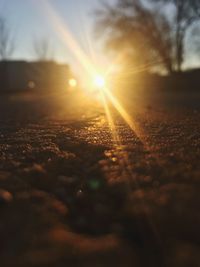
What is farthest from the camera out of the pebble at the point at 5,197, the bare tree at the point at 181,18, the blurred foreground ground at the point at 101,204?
the bare tree at the point at 181,18

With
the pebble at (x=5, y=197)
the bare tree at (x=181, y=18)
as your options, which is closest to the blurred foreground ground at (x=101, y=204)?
the pebble at (x=5, y=197)

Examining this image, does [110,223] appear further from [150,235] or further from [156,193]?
[156,193]

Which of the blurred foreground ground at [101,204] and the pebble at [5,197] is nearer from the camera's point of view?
the blurred foreground ground at [101,204]

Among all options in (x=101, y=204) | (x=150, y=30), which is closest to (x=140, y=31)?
(x=150, y=30)

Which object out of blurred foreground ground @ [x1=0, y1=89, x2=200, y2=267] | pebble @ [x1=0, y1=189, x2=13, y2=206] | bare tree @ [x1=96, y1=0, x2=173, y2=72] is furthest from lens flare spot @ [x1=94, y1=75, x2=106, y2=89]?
pebble @ [x1=0, y1=189, x2=13, y2=206]

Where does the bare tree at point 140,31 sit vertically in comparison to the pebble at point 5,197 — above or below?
above

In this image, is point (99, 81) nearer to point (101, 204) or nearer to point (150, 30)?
point (150, 30)

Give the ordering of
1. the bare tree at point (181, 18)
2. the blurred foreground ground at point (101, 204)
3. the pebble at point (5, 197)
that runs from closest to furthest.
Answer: the blurred foreground ground at point (101, 204)
the pebble at point (5, 197)
the bare tree at point (181, 18)

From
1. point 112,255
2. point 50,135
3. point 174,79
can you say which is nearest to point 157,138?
point 50,135

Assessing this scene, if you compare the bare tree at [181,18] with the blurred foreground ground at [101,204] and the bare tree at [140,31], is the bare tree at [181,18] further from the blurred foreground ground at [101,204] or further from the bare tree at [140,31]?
the blurred foreground ground at [101,204]
